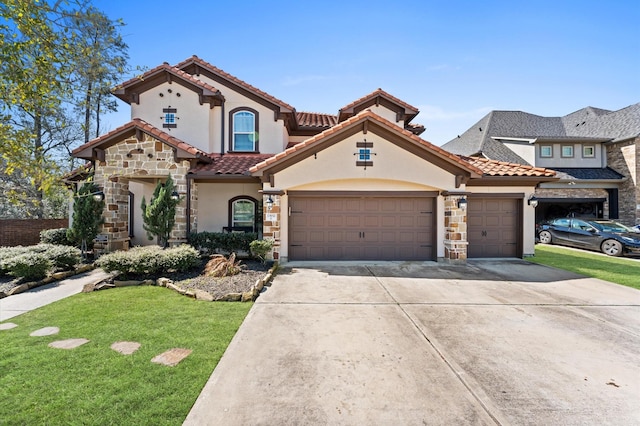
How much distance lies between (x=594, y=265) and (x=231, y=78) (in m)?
16.2

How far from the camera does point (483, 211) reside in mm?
11281

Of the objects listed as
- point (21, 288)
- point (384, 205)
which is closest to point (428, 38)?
point (384, 205)

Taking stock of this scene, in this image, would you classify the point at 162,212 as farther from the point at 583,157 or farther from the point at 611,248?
the point at 583,157

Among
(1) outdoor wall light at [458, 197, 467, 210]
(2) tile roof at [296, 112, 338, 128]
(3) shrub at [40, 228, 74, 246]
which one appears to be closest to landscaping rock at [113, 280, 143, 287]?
(3) shrub at [40, 228, 74, 246]

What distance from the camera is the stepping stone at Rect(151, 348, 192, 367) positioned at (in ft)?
12.5

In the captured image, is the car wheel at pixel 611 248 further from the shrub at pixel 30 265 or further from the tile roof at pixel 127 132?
the shrub at pixel 30 265

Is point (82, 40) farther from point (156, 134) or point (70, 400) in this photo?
point (156, 134)

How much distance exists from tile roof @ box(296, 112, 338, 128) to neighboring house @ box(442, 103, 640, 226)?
43.2 feet

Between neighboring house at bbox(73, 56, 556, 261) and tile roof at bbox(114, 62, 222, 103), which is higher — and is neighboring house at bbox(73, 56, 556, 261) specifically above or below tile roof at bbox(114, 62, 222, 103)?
below

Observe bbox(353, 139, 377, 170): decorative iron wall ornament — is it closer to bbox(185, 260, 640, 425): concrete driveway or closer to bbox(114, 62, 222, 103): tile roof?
bbox(185, 260, 640, 425): concrete driveway

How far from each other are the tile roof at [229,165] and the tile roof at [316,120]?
3.41m

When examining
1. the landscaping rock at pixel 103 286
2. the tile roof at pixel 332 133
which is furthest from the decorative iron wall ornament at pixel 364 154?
the landscaping rock at pixel 103 286

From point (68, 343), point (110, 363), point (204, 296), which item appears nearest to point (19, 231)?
point (204, 296)

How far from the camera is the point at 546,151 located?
2139 centimetres
